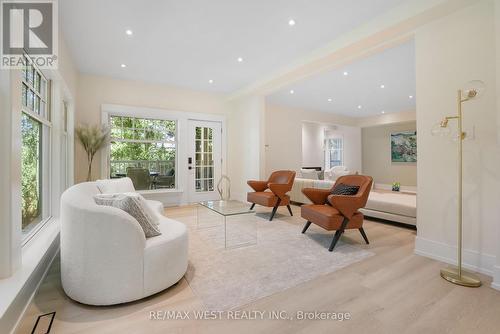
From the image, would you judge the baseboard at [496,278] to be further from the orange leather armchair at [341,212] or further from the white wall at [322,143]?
the white wall at [322,143]

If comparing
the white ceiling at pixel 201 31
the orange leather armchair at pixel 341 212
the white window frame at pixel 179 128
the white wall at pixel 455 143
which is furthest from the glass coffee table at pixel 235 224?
the white ceiling at pixel 201 31

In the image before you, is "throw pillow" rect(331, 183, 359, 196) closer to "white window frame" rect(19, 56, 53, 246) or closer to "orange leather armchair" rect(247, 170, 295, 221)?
"orange leather armchair" rect(247, 170, 295, 221)

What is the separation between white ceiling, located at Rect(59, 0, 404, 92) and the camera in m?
2.62

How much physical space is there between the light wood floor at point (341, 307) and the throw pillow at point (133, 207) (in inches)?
20.0

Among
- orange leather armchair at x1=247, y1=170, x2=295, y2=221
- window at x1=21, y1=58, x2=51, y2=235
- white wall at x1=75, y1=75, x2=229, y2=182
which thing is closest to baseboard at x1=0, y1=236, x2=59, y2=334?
window at x1=21, y1=58, x2=51, y2=235

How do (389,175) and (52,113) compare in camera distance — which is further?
(389,175)

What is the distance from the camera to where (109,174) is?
4824 mm

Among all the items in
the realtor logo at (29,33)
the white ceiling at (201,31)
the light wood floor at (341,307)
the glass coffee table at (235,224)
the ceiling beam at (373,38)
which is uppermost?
the white ceiling at (201,31)

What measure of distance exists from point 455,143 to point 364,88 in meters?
3.56

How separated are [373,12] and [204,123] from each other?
4.19 meters

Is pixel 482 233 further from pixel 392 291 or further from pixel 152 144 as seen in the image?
pixel 152 144

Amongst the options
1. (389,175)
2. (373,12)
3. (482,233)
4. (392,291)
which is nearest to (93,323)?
(392,291)

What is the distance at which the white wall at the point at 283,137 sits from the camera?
22.6 feet

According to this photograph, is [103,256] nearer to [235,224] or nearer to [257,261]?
[257,261]
